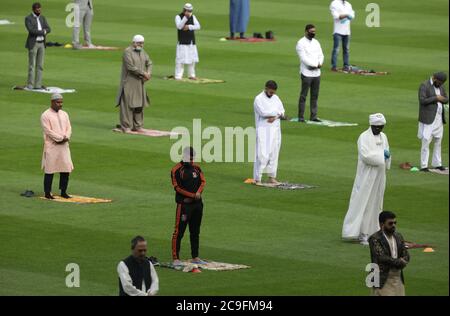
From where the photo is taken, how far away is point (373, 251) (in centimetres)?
2120

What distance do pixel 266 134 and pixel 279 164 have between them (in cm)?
190

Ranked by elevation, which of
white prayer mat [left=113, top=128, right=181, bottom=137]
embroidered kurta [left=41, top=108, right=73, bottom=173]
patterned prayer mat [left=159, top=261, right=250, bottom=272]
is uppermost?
embroidered kurta [left=41, top=108, right=73, bottom=173]

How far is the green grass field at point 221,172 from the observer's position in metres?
24.1

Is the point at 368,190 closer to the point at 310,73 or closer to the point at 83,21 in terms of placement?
the point at 310,73

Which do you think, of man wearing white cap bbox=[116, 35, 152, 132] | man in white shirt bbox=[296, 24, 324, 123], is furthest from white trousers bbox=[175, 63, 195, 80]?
man wearing white cap bbox=[116, 35, 152, 132]

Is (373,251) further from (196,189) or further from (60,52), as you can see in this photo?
(60,52)

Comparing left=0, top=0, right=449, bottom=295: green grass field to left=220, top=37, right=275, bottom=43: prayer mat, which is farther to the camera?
left=220, top=37, right=275, bottom=43: prayer mat

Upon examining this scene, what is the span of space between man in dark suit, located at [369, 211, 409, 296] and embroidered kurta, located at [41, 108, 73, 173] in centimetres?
991

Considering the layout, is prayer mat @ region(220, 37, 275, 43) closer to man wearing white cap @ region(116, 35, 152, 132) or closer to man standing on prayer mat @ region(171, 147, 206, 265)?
man wearing white cap @ region(116, 35, 152, 132)

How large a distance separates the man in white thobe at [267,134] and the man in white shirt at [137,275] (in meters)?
11.5

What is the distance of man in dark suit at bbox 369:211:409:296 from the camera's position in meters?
21.0

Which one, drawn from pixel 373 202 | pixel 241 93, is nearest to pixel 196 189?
pixel 373 202

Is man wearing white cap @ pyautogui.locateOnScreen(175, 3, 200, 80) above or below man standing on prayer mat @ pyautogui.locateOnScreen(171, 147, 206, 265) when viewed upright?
above

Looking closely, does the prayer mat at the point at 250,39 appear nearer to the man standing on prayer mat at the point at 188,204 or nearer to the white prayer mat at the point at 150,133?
the white prayer mat at the point at 150,133
